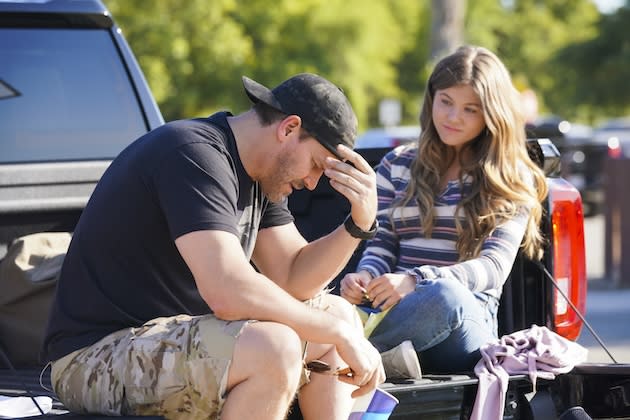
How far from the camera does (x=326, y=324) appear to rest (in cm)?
317

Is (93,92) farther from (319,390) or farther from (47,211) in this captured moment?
(319,390)

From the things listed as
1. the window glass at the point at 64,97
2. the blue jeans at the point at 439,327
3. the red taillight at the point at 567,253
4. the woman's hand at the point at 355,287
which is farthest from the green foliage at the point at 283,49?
the blue jeans at the point at 439,327

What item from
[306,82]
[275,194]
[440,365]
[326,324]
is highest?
[306,82]

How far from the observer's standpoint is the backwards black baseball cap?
3291 millimetres

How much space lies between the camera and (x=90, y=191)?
171 inches

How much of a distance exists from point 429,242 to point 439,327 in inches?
24.3

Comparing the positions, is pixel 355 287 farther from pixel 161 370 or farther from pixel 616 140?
pixel 616 140

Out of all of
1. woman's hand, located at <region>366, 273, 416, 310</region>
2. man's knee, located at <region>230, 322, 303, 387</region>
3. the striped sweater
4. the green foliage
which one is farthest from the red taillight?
the green foliage

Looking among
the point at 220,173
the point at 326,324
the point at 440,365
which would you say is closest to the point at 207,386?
the point at 326,324

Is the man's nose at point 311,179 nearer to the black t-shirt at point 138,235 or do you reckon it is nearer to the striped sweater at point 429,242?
the black t-shirt at point 138,235

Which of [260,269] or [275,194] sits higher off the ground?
[275,194]

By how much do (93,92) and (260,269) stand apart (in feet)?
4.81

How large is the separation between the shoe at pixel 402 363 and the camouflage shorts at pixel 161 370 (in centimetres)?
70

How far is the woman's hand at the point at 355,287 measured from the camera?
13.6 feet
